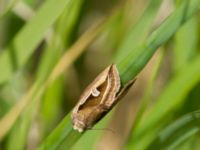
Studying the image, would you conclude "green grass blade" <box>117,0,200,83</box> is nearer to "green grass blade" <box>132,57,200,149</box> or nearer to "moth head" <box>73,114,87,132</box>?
"moth head" <box>73,114,87,132</box>

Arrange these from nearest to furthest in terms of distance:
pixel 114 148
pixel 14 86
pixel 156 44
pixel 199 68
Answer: pixel 156 44 < pixel 199 68 < pixel 14 86 < pixel 114 148

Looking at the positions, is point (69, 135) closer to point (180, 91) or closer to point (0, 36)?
point (180, 91)

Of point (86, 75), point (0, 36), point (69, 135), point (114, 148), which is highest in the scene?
point (0, 36)

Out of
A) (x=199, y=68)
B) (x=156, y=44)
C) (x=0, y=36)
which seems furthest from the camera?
(x=0, y=36)

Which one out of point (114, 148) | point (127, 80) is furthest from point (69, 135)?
point (114, 148)

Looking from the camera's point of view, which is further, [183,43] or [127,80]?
[183,43]

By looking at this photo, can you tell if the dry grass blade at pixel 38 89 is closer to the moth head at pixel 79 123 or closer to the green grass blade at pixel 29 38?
the green grass blade at pixel 29 38


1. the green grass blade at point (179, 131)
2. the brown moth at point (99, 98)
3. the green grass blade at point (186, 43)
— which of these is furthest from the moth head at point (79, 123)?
the green grass blade at point (186, 43)

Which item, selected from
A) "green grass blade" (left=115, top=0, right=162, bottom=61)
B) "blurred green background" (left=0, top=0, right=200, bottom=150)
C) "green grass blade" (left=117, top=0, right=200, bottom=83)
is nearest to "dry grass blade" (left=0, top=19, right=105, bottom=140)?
"blurred green background" (left=0, top=0, right=200, bottom=150)
